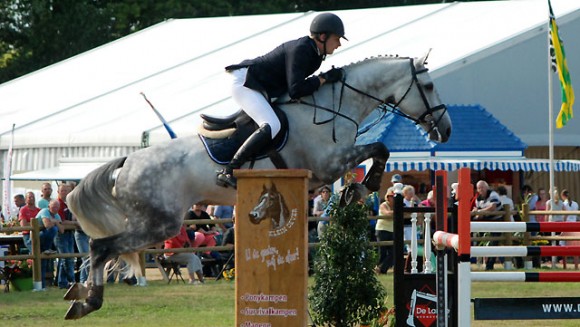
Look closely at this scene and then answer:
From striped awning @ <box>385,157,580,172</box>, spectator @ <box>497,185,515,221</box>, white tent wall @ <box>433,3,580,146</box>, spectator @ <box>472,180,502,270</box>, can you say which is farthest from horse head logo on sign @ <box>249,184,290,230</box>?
white tent wall @ <box>433,3,580,146</box>

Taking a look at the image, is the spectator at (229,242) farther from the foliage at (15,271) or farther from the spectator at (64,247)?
the foliage at (15,271)

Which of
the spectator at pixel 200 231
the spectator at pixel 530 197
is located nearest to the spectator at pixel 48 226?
the spectator at pixel 200 231

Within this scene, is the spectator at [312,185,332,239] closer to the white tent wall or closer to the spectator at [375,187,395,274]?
the spectator at [375,187,395,274]

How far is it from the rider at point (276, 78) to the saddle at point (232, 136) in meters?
0.10

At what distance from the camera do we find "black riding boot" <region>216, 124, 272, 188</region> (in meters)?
8.65

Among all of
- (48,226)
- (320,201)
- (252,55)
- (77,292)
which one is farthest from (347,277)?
(252,55)

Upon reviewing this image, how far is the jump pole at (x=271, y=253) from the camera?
770 centimetres

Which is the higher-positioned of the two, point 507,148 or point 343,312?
point 507,148

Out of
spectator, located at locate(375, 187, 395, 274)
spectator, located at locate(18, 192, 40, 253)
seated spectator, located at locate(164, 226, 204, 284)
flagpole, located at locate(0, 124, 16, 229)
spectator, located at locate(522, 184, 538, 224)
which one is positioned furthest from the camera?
flagpole, located at locate(0, 124, 16, 229)

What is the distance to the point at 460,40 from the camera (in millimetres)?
24188

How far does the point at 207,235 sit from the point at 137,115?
625 centimetres

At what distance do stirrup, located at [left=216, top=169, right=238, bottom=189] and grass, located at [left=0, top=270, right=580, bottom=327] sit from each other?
2.20 metres

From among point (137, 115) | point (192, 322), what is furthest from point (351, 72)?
point (137, 115)

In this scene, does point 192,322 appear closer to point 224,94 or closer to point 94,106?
point 224,94
